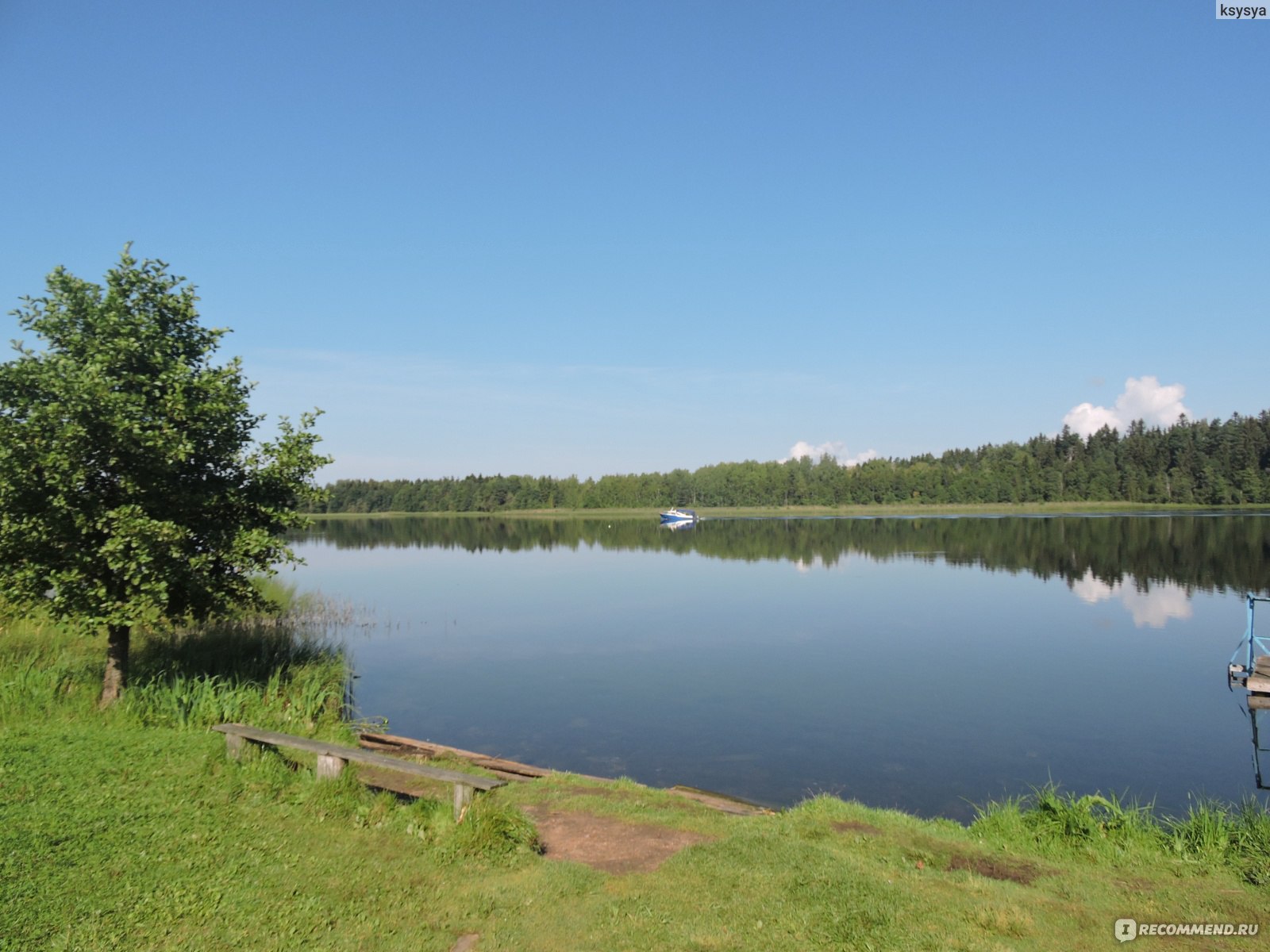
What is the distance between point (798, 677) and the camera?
73.8 ft

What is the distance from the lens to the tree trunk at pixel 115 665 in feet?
46.2

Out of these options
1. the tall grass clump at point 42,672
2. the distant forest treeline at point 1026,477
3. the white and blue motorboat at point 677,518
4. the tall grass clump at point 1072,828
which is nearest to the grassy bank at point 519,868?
the tall grass clump at point 1072,828

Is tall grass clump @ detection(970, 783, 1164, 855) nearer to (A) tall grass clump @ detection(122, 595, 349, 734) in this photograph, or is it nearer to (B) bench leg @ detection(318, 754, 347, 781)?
(B) bench leg @ detection(318, 754, 347, 781)

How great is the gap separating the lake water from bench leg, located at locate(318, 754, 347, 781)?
19.7 ft

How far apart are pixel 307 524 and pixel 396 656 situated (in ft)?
41.3

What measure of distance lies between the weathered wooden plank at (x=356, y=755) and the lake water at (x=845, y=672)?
5.77 metres

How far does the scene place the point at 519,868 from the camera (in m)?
8.50

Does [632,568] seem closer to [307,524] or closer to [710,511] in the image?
[307,524]

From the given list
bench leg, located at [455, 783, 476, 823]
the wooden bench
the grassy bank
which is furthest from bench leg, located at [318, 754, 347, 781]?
bench leg, located at [455, 783, 476, 823]

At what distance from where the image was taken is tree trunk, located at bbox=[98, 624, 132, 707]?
1409cm

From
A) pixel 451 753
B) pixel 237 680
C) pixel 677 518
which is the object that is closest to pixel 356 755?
pixel 451 753

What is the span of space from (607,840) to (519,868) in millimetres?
1355

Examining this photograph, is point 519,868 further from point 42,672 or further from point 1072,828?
point 42,672

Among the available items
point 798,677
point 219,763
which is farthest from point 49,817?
point 798,677
